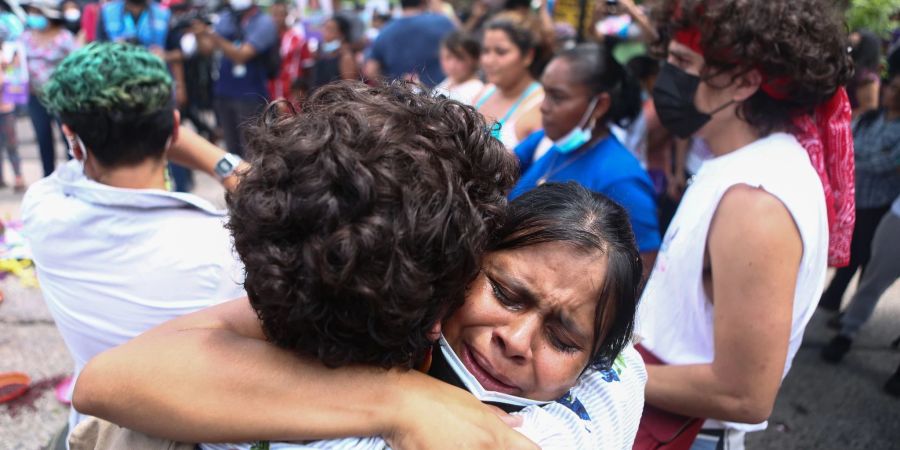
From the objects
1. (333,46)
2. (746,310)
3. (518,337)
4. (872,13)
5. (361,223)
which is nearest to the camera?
(361,223)

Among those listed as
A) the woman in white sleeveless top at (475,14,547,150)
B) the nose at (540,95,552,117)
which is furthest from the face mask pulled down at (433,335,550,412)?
the woman in white sleeveless top at (475,14,547,150)

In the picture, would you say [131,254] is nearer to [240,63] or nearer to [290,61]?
[240,63]

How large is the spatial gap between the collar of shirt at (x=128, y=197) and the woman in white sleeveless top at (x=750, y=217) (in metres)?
1.27

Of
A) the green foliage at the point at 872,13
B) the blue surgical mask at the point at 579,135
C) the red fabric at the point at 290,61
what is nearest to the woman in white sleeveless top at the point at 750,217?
the blue surgical mask at the point at 579,135

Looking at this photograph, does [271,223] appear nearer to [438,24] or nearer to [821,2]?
[821,2]

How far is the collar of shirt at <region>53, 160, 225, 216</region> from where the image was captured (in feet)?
5.57

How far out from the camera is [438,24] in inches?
245

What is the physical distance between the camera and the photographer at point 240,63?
7.42 m

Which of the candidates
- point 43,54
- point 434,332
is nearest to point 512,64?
point 434,332

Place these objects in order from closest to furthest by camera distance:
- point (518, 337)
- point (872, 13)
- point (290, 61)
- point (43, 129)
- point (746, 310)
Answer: point (518, 337)
point (746, 310)
point (872, 13)
point (43, 129)
point (290, 61)

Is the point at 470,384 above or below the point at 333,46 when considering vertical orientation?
above

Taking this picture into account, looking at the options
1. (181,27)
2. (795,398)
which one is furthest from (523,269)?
(181,27)

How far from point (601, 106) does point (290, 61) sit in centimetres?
621

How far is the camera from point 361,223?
0.82 m
